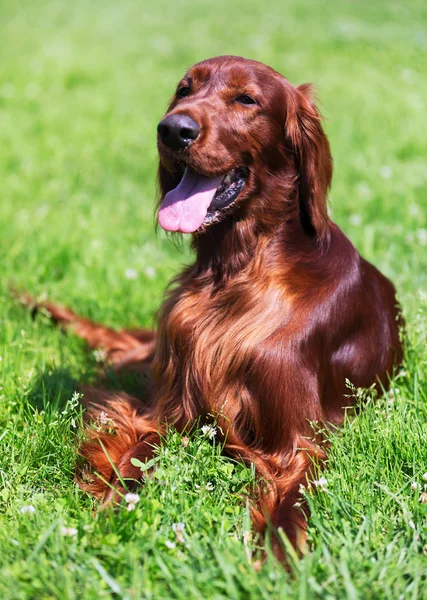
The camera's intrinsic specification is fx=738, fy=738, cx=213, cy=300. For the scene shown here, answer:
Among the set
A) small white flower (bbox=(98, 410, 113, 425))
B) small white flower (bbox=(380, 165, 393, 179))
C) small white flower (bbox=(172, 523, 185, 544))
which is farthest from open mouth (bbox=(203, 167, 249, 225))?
small white flower (bbox=(380, 165, 393, 179))

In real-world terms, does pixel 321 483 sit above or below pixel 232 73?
below

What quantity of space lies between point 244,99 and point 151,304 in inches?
67.7

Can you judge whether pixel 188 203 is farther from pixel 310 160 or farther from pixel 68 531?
pixel 68 531

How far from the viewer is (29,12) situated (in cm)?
1658

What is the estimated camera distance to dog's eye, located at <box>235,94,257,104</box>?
2645 millimetres

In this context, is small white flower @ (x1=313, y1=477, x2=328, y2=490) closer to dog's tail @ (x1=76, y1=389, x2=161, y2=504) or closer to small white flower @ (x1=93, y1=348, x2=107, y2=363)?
dog's tail @ (x1=76, y1=389, x2=161, y2=504)

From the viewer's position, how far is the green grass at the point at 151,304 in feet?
6.34

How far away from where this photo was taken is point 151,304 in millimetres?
4129

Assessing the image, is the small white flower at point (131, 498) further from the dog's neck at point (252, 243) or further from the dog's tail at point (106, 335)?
the dog's tail at point (106, 335)

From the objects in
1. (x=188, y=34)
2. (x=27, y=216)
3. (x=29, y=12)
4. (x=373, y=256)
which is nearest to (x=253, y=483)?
(x=373, y=256)

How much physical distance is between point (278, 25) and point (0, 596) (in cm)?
1232

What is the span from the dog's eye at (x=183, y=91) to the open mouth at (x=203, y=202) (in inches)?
14.5

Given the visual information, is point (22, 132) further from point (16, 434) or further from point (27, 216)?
point (16, 434)

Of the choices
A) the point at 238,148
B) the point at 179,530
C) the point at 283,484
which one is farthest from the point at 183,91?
the point at 179,530
